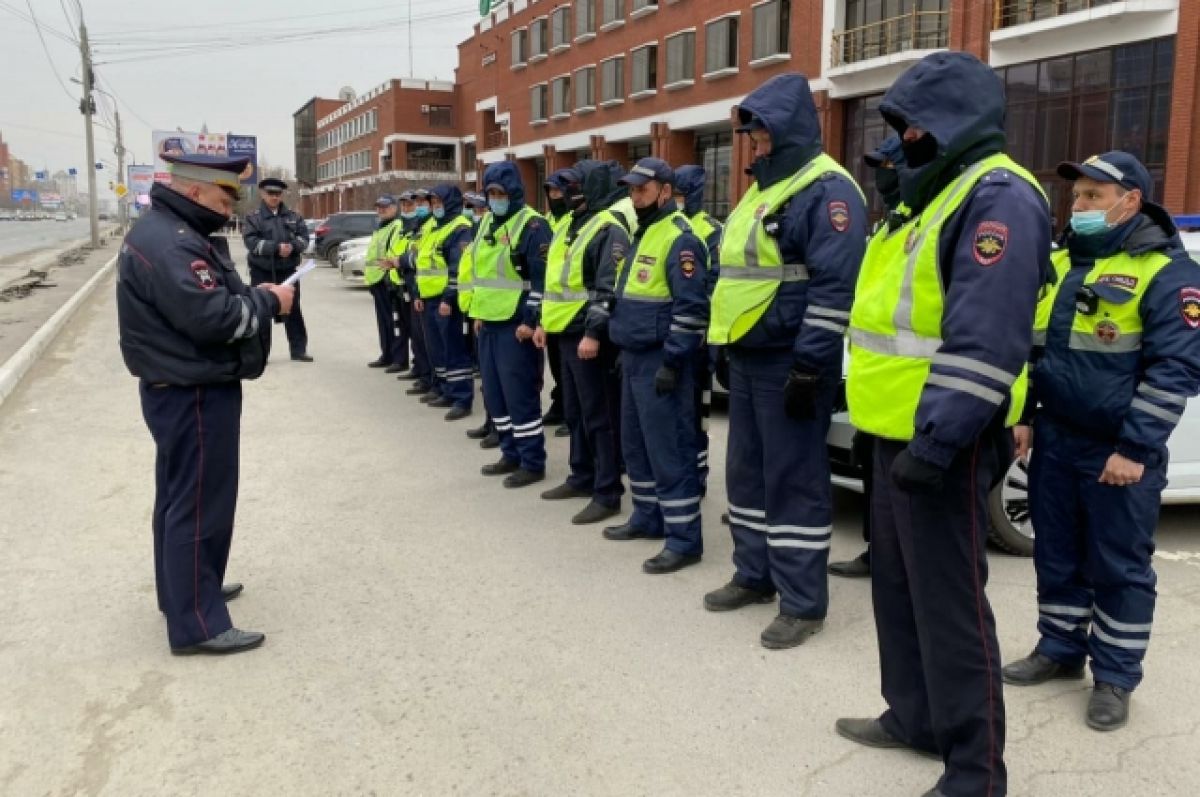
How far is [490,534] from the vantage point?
568 cm

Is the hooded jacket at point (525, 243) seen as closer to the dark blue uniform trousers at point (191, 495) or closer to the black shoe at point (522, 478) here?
the black shoe at point (522, 478)

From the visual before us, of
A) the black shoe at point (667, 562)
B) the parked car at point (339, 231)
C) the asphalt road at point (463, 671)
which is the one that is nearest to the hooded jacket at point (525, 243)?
the asphalt road at point (463, 671)

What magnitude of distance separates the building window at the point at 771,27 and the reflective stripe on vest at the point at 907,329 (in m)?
31.4

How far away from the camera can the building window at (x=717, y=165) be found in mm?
36562

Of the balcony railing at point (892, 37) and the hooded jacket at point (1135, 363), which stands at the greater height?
the balcony railing at point (892, 37)

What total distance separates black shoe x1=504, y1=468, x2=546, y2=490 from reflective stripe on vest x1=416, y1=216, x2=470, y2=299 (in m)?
2.93

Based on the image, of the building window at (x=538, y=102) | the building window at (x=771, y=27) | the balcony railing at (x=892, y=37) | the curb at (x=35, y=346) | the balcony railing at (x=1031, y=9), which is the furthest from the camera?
the building window at (x=538, y=102)

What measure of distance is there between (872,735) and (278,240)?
10770mm

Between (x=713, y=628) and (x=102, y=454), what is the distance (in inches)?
212

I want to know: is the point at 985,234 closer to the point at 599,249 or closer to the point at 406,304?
the point at 599,249

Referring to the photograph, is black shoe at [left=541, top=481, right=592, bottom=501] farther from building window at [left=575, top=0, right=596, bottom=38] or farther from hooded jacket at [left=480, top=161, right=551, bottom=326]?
building window at [left=575, top=0, right=596, bottom=38]

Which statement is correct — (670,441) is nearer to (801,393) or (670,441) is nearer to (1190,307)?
(801,393)

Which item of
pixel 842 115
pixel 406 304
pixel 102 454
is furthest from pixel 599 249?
pixel 842 115

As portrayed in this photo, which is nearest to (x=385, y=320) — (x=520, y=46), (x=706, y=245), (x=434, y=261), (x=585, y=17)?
(x=434, y=261)
